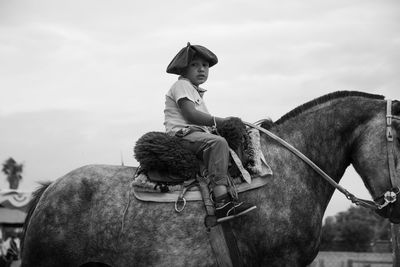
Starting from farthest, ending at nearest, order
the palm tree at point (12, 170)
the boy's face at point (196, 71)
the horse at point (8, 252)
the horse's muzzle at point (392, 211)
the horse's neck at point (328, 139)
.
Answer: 1. the palm tree at point (12, 170)
2. the horse at point (8, 252)
3. the boy's face at point (196, 71)
4. the horse's neck at point (328, 139)
5. the horse's muzzle at point (392, 211)

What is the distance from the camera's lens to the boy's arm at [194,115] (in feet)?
18.8

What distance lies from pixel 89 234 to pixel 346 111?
3.05 metres

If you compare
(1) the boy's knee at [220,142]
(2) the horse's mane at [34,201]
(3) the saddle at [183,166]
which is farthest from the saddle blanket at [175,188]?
(2) the horse's mane at [34,201]

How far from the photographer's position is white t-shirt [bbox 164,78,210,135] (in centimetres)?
586

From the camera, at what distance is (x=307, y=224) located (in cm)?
534

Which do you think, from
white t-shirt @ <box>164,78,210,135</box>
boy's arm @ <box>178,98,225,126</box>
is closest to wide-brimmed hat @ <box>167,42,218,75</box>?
white t-shirt @ <box>164,78,210,135</box>

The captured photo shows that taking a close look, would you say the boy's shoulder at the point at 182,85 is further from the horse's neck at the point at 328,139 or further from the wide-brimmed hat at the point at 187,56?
the horse's neck at the point at 328,139

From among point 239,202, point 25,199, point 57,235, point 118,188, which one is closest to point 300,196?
point 239,202

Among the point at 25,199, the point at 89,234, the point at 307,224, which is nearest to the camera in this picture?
the point at 307,224

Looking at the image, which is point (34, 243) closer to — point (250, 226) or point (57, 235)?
point (57, 235)

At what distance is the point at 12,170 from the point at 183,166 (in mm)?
72892

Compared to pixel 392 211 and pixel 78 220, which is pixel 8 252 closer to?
pixel 78 220

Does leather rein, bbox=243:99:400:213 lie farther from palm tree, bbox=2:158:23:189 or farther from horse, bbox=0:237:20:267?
palm tree, bbox=2:158:23:189

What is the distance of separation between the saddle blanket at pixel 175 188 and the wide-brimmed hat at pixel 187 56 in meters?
1.27
